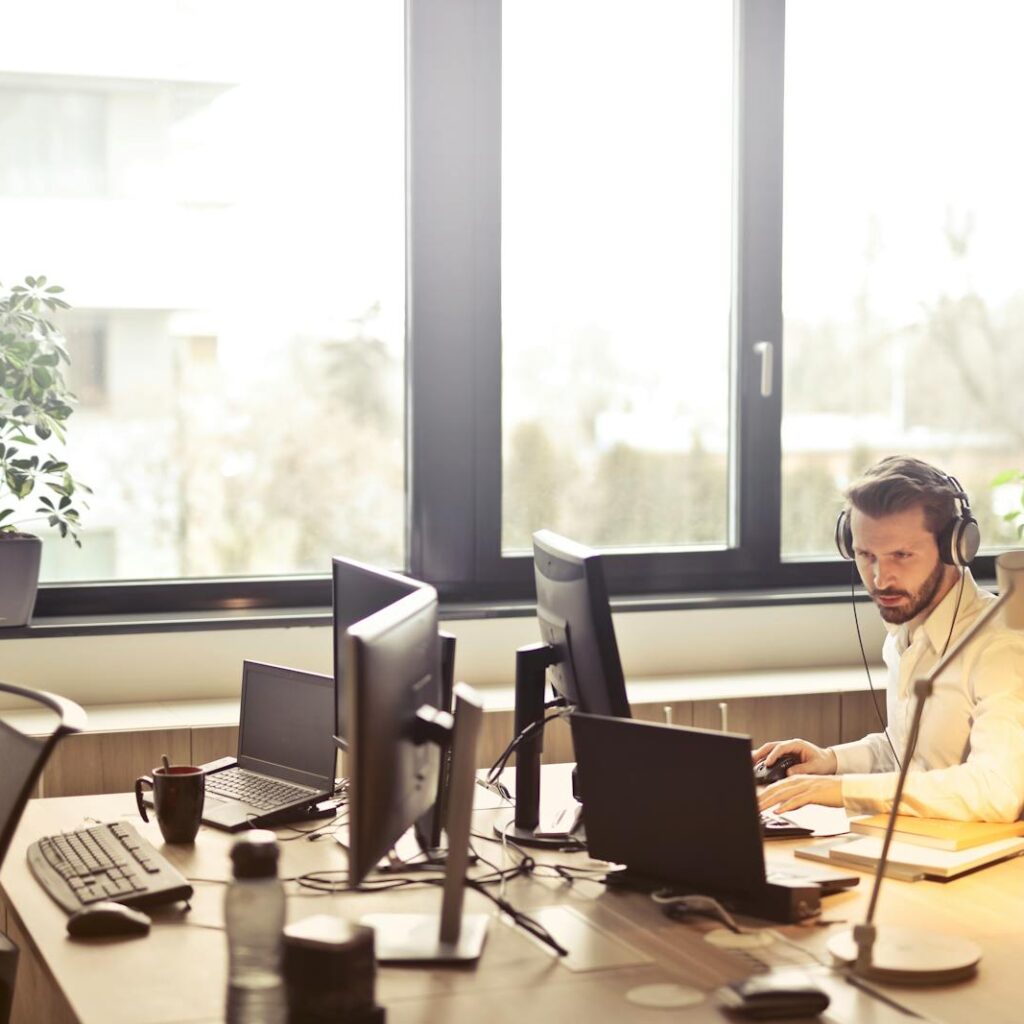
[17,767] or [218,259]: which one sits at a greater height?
[218,259]

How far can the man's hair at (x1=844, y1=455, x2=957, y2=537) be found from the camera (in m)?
2.42

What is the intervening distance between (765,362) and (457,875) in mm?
2444

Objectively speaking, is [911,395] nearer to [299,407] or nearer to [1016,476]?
[1016,476]

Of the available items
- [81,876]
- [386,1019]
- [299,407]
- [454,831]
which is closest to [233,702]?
[299,407]

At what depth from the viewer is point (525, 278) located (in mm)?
3721

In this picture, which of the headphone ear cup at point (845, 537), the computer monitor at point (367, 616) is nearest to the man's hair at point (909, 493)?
the headphone ear cup at point (845, 537)

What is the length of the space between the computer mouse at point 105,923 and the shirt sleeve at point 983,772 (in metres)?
1.11

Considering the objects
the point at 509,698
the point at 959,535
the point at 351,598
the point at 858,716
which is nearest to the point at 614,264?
the point at 509,698

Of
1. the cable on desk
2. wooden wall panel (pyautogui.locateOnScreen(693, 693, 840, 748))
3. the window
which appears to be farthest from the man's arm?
the window

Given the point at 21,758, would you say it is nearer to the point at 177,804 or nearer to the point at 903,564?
the point at 177,804

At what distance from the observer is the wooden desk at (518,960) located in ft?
4.99

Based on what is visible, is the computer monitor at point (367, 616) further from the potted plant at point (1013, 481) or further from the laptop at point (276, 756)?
the potted plant at point (1013, 481)

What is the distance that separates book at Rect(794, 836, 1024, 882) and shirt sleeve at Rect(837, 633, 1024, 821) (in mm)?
84

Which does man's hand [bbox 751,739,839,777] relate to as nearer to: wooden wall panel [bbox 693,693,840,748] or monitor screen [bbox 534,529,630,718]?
monitor screen [bbox 534,529,630,718]
